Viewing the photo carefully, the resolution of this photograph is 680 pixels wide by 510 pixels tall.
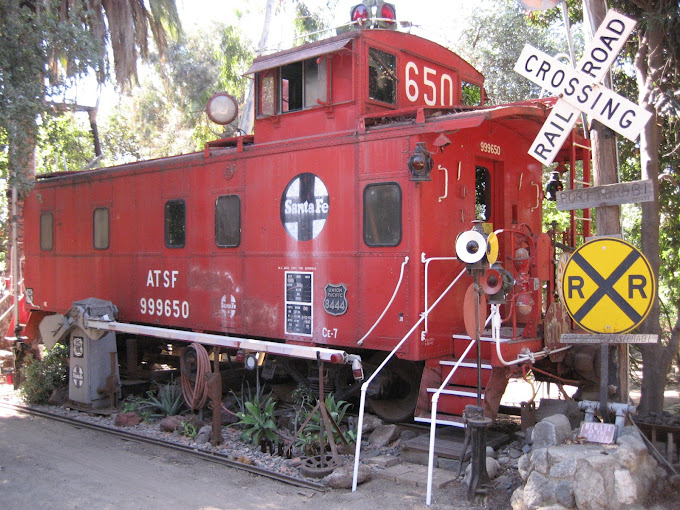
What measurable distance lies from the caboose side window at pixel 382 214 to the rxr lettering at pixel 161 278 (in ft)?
11.8

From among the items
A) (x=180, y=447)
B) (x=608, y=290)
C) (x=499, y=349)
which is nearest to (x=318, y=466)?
(x=180, y=447)

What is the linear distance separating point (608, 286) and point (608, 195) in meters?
0.85

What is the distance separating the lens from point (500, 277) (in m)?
5.73

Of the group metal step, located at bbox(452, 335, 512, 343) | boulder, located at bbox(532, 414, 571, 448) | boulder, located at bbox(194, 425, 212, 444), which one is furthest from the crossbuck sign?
A: boulder, located at bbox(194, 425, 212, 444)

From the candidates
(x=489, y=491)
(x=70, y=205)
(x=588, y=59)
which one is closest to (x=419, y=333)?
(x=489, y=491)

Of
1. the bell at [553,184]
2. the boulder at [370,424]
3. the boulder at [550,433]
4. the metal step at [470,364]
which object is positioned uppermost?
the bell at [553,184]

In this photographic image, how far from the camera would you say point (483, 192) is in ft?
27.4

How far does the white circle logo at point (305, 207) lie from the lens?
7.62 metres

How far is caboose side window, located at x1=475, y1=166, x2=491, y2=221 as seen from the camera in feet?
27.1

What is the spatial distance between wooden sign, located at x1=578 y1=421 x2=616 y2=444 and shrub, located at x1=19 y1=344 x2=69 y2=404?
301 inches

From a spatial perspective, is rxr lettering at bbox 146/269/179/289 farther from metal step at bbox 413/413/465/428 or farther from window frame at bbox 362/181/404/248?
metal step at bbox 413/413/465/428

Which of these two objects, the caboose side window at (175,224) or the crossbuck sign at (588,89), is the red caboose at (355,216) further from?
the crossbuck sign at (588,89)

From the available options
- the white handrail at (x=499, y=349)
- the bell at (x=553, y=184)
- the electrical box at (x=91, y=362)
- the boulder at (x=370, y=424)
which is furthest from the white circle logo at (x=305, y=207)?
the bell at (x=553, y=184)

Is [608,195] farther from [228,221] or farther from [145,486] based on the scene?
[228,221]
